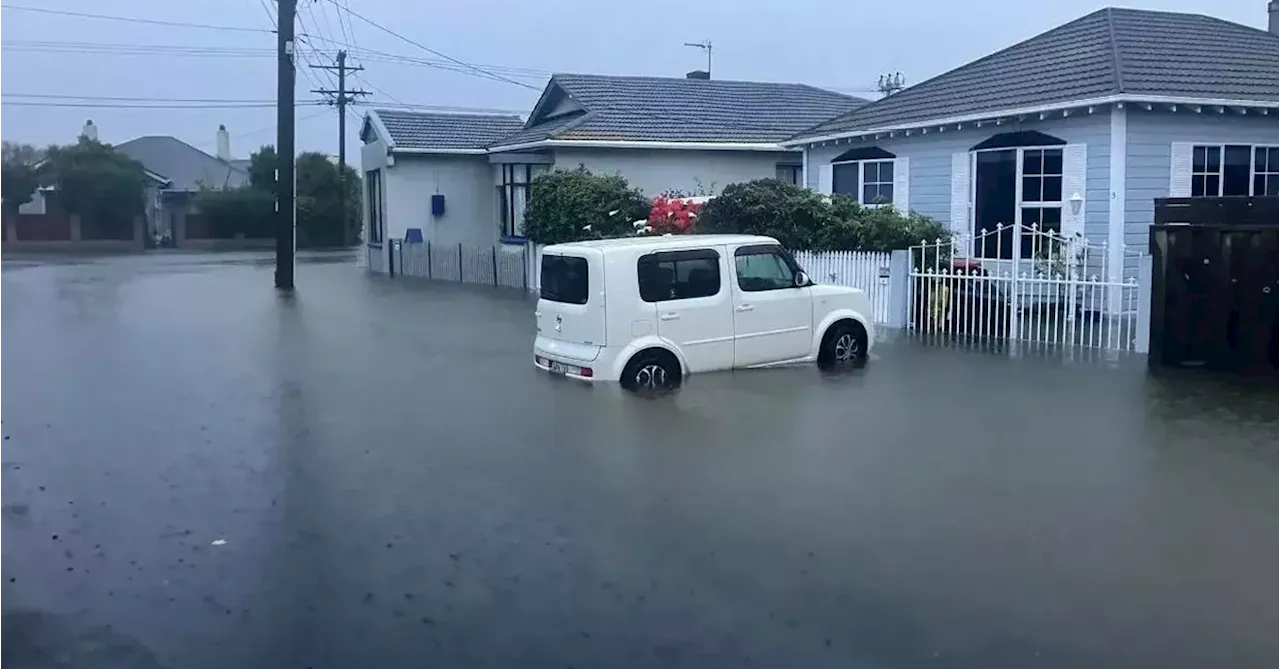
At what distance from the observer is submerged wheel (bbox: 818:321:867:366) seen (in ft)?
49.9

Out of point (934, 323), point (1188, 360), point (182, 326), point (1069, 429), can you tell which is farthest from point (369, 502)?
point (182, 326)

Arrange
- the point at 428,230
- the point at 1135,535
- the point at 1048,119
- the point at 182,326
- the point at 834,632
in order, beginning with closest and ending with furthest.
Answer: the point at 834,632
the point at 1135,535
the point at 1048,119
the point at 182,326
the point at 428,230

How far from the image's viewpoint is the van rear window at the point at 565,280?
13.8 m

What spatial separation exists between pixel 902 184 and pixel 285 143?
51.1 feet

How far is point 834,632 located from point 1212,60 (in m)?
18.1

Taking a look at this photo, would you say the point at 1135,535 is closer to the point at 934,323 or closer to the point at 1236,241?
the point at 1236,241

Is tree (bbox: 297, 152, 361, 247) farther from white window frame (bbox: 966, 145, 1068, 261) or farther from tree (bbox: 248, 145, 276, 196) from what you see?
white window frame (bbox: 966, 145, 1068, 261)

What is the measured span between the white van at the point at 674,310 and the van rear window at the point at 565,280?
0.04 feet

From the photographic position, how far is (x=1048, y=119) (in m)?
20.5

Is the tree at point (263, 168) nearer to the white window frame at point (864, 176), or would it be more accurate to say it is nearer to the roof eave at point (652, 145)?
the roof eave at point (652, 145)

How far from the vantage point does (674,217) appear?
23453 millimetres

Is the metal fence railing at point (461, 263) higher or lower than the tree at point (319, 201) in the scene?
lower

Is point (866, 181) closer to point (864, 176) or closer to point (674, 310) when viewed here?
point (864, 176)

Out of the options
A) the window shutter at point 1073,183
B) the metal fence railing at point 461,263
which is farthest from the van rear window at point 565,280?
Result: the metal fence railing at point 461,263
